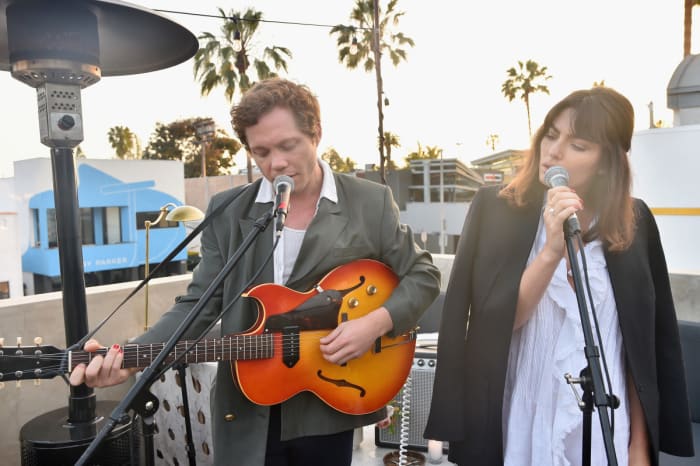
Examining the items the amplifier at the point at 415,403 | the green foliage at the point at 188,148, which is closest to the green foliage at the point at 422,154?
the green foliage at the point at 188,148

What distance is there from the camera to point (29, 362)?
128cm

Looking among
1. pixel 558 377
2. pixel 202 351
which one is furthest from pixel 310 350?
pixel 558 377

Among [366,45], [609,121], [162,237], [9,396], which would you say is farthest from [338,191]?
[162,237]

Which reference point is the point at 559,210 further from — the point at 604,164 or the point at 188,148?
the point at 188,148

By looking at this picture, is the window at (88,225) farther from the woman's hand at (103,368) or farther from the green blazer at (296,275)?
the woman's hand at (103,368)

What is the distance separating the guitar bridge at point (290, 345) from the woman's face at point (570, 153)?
0.95 m

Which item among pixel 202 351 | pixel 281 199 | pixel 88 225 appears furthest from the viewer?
pixel 88 225

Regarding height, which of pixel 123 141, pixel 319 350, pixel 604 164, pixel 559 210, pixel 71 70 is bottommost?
pixel 319 350

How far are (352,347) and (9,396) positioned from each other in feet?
7.51

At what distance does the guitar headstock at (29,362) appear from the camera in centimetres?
125

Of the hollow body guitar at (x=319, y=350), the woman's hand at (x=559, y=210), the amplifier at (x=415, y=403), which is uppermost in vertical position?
the woman's hand at (x=559, y=210)

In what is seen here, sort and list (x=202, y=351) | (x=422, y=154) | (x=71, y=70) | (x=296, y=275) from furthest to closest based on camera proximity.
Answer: (x=422, y=154) < (x=71, y=70) < (x=296, y=275) < (x=202, y=351)

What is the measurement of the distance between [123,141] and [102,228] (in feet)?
83.1

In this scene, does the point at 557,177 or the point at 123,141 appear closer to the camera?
the point at 557,177
